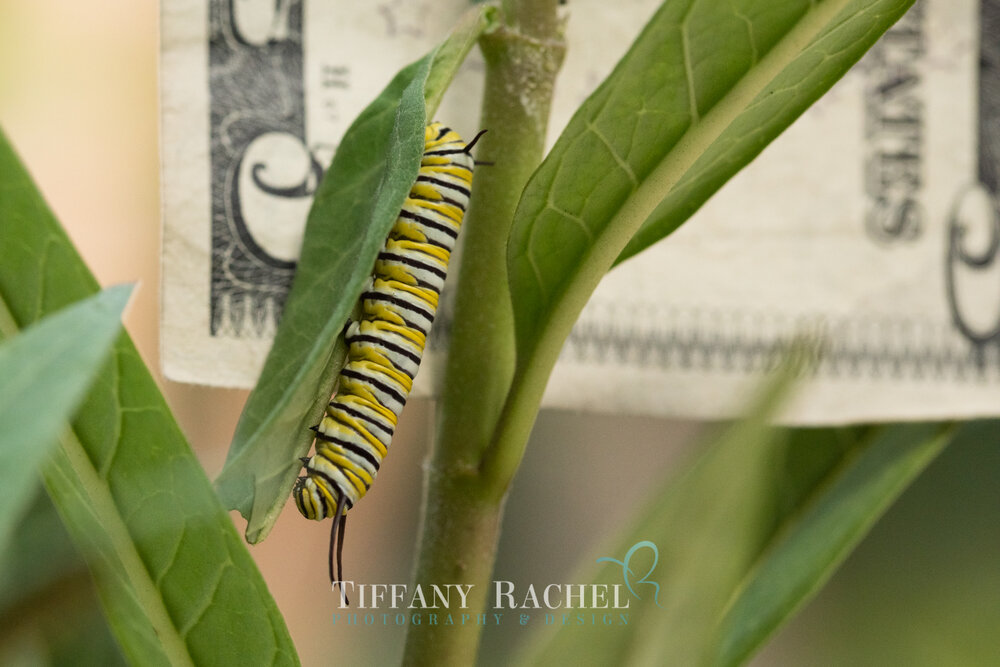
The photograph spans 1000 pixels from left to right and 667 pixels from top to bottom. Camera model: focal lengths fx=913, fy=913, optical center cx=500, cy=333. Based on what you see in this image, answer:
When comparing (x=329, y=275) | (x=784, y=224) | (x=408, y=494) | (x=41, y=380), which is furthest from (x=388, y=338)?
(x=408, y=494)

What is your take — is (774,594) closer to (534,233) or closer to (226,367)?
(534,233)

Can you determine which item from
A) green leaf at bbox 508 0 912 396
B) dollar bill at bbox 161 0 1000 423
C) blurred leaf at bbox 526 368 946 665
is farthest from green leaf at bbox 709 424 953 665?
green leaf at bbox 508 0 912 396

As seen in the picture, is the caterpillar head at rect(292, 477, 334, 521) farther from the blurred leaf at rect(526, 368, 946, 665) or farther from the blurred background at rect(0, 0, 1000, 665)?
the blurred background at rect(0, 0, 1000, 665)

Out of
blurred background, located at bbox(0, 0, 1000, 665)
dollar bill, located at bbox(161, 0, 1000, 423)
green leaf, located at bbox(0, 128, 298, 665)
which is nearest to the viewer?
green leaf, located at bbox(0, 128, 298, 665)

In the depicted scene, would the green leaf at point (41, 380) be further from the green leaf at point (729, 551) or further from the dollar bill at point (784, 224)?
the dollar bill at point (784, 224)

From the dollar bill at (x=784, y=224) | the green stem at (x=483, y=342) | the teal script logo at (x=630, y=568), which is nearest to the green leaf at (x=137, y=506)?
the green stem at (x=483, y=342)

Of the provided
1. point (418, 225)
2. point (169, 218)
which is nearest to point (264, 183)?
point (169, 218)

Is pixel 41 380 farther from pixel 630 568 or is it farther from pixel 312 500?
pixel 630 568
